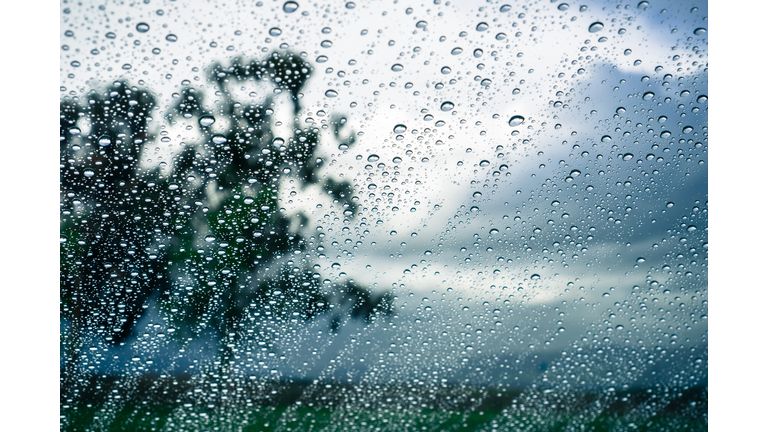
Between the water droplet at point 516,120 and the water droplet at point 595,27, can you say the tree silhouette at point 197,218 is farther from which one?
the water droplet at point 595,27

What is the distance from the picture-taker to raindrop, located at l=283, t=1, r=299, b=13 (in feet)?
3.15

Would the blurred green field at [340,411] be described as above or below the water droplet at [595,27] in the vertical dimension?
below

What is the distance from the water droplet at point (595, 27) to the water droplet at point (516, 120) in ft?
1.05

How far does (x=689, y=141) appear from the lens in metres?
1.07

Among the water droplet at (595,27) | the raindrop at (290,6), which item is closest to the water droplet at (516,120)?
the water droplet at (595,27)

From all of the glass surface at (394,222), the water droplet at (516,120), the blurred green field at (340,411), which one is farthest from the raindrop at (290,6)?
the blurred green field at (340,411)

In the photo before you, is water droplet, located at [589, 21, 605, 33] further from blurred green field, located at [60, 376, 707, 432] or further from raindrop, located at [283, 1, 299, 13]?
blurred green field, located at [60, 376, 707, 432]

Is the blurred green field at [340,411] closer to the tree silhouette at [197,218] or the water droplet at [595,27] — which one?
the tree silhouette at [197,218]

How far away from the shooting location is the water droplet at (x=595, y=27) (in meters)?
1.00

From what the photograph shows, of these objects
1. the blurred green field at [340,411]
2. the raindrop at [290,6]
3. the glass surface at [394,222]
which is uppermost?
the raindrop at [290,6]

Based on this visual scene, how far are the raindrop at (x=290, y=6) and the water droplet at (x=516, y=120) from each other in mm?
691
